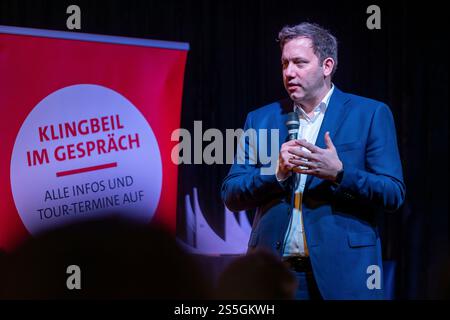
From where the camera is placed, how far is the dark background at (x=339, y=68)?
3.95 metres

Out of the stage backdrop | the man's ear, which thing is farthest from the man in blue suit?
the stage backdrop

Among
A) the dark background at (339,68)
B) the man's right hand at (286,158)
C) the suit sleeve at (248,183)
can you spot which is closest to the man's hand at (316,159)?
the man's right hand at (286,158)

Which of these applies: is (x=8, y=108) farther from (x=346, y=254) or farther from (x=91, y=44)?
(x=346, y=254)

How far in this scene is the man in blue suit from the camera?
7.26ft

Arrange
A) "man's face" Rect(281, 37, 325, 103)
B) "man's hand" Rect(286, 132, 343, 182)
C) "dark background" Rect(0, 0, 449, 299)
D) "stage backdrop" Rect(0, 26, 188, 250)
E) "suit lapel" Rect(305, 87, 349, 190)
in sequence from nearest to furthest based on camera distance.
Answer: "man's hand" Rect(286, 132, 343, 182), "suit lapel" Rect(305, 87, 349, 190), "man's face" Rect(281, 37, 325, 103), "stage backdrop" Rect(0, 26, 188, 250), "dark background" Rect(0, 0, 449, 299)

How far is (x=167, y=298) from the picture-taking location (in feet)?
2.83

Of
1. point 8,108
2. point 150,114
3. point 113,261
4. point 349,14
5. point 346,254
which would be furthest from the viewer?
point 349,14

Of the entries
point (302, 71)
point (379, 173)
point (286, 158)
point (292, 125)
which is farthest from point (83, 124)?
point (379, 173)

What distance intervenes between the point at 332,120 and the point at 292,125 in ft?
0.59

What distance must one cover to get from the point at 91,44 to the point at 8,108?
0.62 metres

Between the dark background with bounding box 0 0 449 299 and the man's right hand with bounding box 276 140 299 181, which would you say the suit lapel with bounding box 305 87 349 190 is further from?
the dark background with bounding box 0 0 449 299

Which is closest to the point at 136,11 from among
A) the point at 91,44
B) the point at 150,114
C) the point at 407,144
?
the point at 91,44

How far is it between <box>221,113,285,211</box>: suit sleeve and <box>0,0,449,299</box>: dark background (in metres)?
1.45

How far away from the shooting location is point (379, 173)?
2.31m
